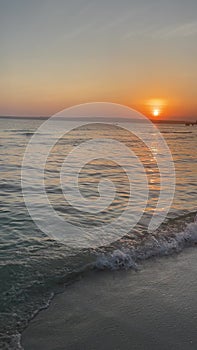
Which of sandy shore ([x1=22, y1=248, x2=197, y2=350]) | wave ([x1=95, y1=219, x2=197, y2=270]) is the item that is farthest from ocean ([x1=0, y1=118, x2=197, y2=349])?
sandy shore ([x1=22, y1=248, x2=197, y2=350])

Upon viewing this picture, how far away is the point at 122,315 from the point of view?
507 centimetres

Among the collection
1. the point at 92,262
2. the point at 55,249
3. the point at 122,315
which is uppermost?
the point at 55,249

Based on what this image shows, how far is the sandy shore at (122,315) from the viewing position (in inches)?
175

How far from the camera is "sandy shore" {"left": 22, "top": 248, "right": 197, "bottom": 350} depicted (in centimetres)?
444

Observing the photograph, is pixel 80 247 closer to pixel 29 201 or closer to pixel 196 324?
pixel 196 324

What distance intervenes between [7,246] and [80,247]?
1679 mm

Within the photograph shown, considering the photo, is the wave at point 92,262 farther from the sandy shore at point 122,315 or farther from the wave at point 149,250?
the sandy shore at point 122,315

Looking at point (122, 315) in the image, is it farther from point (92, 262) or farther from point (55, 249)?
point (55, 249)

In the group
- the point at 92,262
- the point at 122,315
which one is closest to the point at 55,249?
the point at 92,262

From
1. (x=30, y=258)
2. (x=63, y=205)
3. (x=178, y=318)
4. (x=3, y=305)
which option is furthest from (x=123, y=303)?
(x=63, y=205)

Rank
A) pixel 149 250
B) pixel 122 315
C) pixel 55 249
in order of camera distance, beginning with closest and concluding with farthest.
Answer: pixel 122 315 → pixel 55 249 → pixel 149 250

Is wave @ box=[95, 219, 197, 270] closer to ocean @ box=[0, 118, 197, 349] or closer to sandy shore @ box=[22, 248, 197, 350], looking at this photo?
ocean @ box=[0, 118, 197, 349]

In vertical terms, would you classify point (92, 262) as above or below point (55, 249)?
below

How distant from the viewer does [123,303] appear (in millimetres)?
5426
